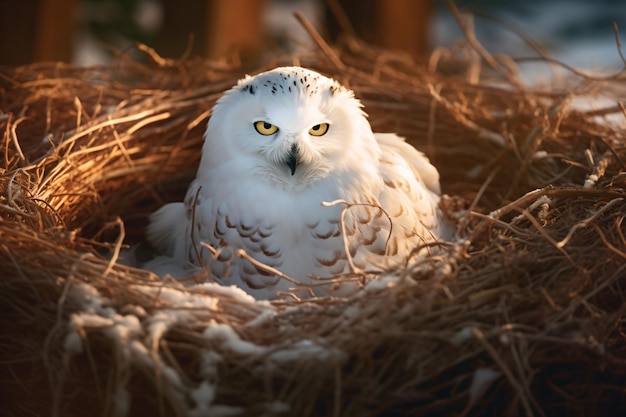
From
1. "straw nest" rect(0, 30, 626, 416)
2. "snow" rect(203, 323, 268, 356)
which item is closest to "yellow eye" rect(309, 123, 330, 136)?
"straw nest" rect(0, 30, 626, 416)

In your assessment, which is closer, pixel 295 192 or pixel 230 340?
pixel 230 340

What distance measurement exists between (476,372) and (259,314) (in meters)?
0.48

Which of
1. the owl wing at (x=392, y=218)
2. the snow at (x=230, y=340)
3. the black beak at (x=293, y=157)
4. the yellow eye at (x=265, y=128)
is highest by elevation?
the yellow eye at (x=265, y=128)

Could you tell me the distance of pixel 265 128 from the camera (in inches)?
74.6

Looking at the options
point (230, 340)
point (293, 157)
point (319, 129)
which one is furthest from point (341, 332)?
point (319, 129)

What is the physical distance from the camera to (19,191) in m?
1.87

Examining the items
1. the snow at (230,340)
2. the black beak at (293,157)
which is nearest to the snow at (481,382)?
the snow at (230,340)

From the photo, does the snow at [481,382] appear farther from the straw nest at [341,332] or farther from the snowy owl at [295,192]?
the snowy owl at [295,192]

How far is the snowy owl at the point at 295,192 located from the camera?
1877 millimetres

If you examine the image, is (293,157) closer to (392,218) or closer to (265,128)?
(265,128)

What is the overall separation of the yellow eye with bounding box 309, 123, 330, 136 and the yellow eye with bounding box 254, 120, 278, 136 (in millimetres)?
95

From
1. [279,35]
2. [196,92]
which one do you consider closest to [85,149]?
[196,92]

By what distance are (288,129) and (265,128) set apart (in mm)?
77

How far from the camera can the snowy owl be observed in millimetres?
1877
